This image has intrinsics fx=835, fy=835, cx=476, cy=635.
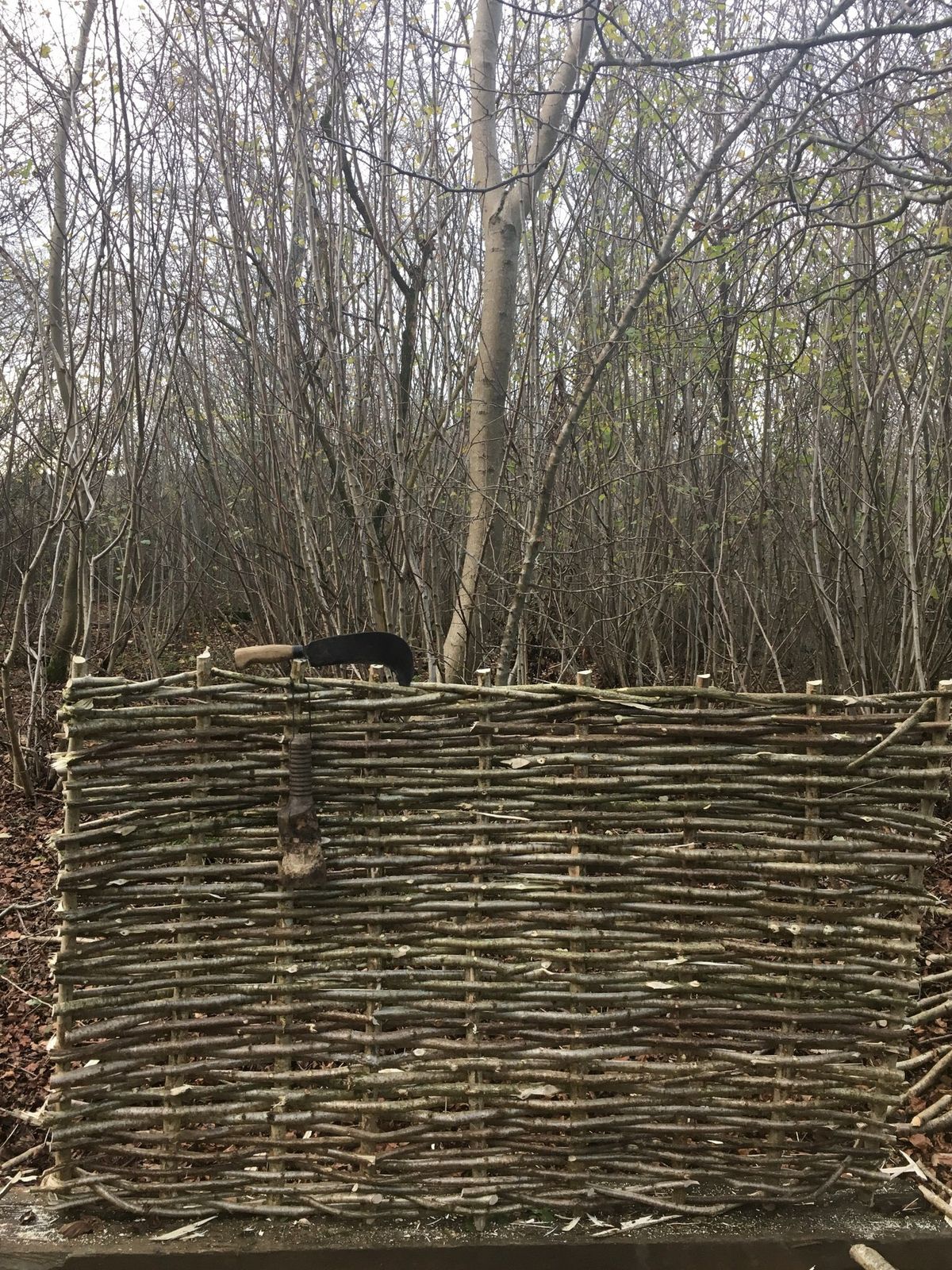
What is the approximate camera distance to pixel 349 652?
86.7 inches

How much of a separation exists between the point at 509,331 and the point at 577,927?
2770mm

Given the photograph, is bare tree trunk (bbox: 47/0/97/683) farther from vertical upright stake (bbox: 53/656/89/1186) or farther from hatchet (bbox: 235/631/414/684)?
hatchet (bbox: 235/631/414/684)

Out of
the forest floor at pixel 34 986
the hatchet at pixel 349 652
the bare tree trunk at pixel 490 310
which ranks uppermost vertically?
the bare tree trunk at pixel 490 310

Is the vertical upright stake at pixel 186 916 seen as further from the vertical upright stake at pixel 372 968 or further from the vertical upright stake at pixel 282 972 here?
the vertical upright stake at pixel 372 968

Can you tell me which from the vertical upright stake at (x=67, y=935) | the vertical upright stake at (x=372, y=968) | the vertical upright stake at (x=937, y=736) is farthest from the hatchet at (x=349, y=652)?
the vertical upright stake at (x=937, y=736)

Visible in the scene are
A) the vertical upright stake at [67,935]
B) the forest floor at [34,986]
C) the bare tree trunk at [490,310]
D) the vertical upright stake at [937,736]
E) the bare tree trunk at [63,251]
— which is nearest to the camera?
the vertical upright stake at [67,935]

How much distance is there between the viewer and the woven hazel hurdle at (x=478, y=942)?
2.14 meters

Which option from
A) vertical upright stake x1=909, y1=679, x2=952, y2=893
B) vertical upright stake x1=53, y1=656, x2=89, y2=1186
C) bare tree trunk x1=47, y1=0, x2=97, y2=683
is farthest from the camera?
bare tree trunk x1=47, y1=0, x2=97, y2=683

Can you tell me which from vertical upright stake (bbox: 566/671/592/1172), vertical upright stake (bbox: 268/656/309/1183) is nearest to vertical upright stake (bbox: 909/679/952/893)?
vertical upright stake (bbox: 566/671/592/1172)

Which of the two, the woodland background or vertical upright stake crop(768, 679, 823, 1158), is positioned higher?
the woodland background

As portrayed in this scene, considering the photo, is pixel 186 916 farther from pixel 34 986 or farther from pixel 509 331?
pixel 509 331

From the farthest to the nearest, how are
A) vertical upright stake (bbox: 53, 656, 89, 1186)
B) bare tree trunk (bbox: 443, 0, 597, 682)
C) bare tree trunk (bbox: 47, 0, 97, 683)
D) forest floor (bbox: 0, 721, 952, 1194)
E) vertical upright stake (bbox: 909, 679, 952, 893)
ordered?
bare tree trunk (bbox: 47, 0, 97, 683)
bare tree trunk (bbox: 443, 0, 597, 682)
forest floor (bbox: 0, 721, 952, 1194)
vertical upright stake (bbox: 909, 679, 952, 893)
vertical upright stake (bbox: 53, 656, 89, 1186)

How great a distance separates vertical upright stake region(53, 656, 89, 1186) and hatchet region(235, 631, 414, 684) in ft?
1.45

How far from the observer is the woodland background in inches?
147
